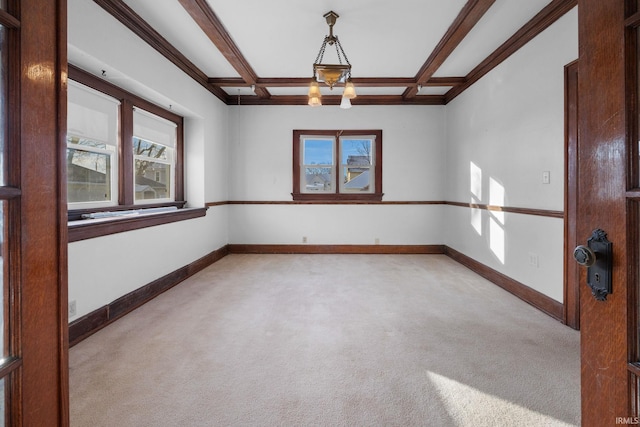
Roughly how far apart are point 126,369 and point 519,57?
4.30 m

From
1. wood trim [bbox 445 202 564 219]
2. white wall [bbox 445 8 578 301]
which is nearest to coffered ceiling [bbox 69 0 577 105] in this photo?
white wall [bbox 445 8 578 301]

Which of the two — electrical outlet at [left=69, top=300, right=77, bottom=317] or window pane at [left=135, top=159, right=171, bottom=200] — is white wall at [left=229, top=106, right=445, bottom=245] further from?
electrical outlet at [left=69, top=300, right=77, bottom=317]

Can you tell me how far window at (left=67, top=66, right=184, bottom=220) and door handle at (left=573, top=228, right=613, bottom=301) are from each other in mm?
3202

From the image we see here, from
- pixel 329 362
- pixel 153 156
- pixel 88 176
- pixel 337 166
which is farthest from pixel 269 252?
pixel 329 362

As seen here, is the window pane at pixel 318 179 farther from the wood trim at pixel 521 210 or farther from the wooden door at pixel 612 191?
the wooden door at pixel 612 191

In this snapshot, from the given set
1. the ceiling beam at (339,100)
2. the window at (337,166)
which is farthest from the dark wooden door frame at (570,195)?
the window at (337,166)

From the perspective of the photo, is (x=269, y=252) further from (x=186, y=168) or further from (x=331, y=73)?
(x=331, y=73)

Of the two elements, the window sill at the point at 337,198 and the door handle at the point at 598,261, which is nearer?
the door handle at the point at 598,261

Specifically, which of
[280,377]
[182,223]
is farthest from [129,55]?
[280,377]

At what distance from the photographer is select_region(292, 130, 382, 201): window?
5.49m

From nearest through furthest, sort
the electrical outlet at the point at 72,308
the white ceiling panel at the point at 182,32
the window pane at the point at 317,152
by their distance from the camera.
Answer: the electrical outlet at the point at 72,308, the white ceiling panel at the point at 182,32, the window pane at the point at 317,152

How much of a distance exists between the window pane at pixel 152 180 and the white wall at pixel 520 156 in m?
4.12

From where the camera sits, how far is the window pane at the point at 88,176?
2.65 m

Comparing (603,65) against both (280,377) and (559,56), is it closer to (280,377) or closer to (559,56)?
(280,377)
